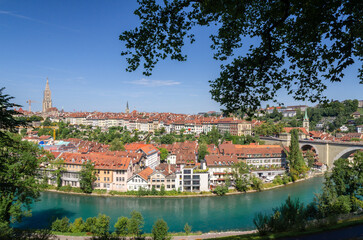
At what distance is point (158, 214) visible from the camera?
1445 centimetres

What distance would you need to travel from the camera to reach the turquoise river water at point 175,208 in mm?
13076

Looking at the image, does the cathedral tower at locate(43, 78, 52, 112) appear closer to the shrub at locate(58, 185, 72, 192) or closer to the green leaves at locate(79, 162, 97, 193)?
the shrub at locate(58, 185, 72, 192)

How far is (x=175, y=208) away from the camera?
15.5 metres

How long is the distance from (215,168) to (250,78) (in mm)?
17118

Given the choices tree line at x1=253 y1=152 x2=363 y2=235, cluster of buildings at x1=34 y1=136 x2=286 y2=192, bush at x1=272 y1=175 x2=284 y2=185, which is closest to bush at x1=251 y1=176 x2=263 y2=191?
cluster of buildings at x1=34 y1=136 x2=286 y2=192

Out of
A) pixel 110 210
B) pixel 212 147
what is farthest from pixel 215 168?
pixel 110 210

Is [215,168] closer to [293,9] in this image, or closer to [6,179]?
[6,179]

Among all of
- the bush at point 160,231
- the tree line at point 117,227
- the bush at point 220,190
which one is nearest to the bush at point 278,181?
the bush at point 220,190

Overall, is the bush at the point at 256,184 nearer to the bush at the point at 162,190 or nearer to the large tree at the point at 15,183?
the bush at the point at 162,190

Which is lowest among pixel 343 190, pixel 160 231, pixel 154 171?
pixel 160 231

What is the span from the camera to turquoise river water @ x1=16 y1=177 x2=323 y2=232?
13.1 meters

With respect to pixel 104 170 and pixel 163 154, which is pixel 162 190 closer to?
pixel 104 170

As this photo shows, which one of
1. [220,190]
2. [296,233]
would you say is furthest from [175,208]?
[296,233]

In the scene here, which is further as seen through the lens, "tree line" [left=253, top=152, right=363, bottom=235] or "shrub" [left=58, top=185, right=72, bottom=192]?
"shrub" [left=58, top=185, right=72, bottom=192]
